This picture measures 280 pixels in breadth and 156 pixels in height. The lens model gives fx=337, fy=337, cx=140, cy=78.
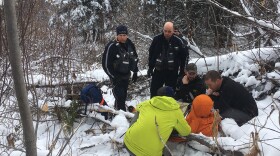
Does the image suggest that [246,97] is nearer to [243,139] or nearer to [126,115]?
[243,139]

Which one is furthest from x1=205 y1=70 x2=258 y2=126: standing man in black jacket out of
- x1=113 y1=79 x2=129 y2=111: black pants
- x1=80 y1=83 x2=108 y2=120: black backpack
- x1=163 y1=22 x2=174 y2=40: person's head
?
x1=80 y1=83 x2=108 y2=120: black backpack

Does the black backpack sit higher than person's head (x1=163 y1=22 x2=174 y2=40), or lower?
lower

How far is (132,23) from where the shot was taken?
13102mm

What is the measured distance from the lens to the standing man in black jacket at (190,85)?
5.32 meters

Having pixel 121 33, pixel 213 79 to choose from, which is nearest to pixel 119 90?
pixel 121 33

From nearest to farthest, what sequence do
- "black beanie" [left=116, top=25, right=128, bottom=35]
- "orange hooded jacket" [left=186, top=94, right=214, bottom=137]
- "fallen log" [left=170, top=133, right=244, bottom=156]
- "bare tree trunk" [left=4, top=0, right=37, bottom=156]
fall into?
"bare tree trunk" [left=4, top=0, right=37, bottom=156]
"fallen log" [left=170, top=133, right=244, bottom=156]
"orange hooded jacket" [left=186, top=94, right=214, bottom=137]
"black beanie" [left=116, top=25, right=128, bottom=35]

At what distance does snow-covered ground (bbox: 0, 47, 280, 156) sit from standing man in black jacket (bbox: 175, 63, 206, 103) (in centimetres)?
98

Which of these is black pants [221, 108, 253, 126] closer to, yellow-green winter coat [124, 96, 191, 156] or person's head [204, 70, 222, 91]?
person's head [204, 70, 222, 91]

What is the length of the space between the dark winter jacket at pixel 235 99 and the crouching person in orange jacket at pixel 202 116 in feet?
1.71

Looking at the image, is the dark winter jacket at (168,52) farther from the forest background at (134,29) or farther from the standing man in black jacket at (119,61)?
the forest background at (134,29)

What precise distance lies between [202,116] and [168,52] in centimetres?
174

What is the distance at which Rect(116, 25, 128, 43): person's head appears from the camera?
17.7 ft

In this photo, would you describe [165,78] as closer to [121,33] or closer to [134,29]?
[121,33]

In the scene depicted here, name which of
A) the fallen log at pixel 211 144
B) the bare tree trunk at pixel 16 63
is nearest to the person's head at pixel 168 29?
the fallen log at pixel 211 144
